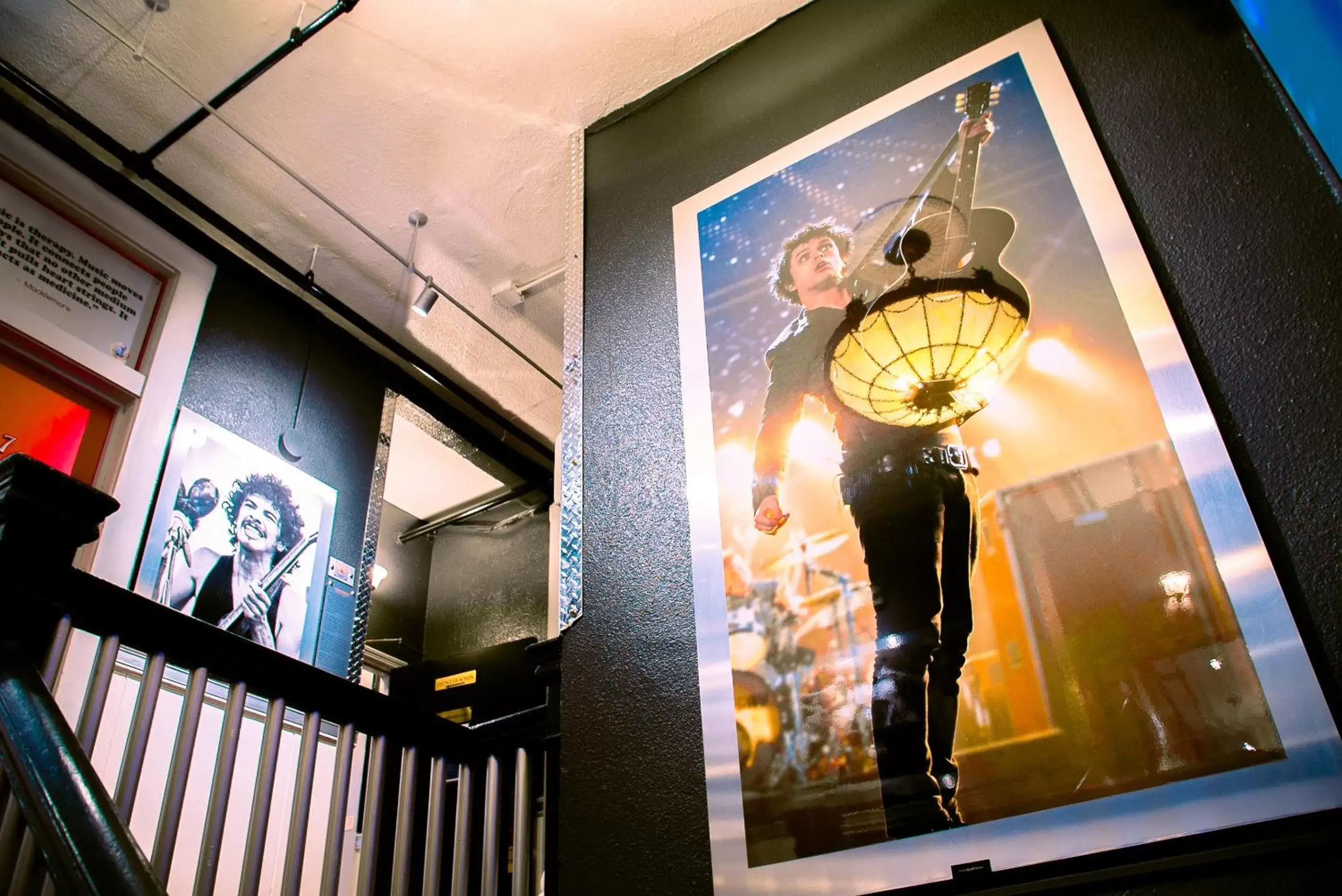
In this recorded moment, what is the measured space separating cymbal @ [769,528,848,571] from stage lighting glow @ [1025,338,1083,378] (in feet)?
1.80

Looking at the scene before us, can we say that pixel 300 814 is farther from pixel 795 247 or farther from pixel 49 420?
pixel 49 420

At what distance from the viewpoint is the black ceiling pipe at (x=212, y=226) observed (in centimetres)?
343

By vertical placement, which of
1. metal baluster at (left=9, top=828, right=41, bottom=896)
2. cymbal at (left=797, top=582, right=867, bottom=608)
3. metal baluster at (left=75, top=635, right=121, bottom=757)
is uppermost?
cymbal at (left=797, top=582, right=867, bottom=608)

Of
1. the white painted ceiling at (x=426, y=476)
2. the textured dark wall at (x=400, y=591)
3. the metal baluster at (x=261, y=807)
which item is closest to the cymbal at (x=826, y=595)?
the metal baluster at (x=261, y=807)

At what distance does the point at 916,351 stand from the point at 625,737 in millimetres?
1129

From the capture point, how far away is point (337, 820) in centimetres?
174

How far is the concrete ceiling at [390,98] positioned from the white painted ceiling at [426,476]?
129 cm

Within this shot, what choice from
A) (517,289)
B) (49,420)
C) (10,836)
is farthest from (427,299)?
(10,836)

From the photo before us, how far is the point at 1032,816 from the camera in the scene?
1670 mm

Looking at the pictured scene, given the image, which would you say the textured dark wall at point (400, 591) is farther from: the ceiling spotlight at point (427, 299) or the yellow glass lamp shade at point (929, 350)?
the yellow glass lamp shade at point (929, 350)

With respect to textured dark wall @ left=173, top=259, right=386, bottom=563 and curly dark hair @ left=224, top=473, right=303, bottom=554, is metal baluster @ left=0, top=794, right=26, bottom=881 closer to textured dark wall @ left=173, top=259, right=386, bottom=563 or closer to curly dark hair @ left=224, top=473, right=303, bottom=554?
curly dark hair @ left=224, top=473, right=303, bottom=554

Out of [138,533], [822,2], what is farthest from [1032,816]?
[138,533]

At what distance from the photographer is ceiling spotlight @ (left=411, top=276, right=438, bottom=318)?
13.2 feet

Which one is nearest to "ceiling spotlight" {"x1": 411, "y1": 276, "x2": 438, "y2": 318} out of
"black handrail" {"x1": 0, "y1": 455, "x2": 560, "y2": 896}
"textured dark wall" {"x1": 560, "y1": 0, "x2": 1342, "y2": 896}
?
"textured dark wall" {"x1": 560, "y1": 0, "x2": 1342, "y2": 896}
